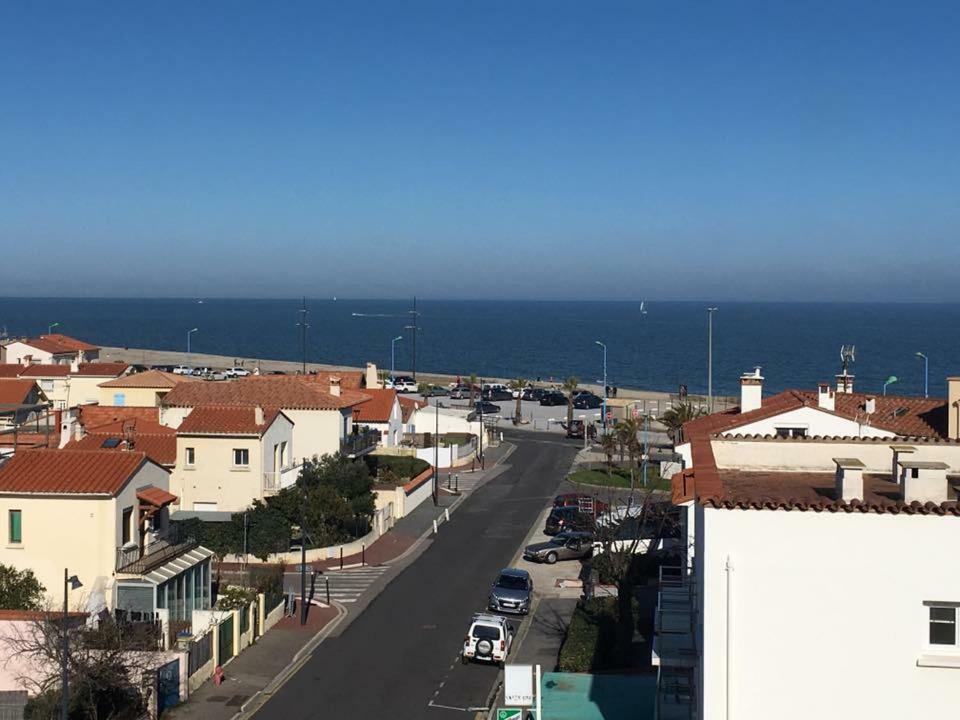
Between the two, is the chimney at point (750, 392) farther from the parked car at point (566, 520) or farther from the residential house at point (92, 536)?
the residential house at point (92, 536)

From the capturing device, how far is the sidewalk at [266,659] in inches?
1063

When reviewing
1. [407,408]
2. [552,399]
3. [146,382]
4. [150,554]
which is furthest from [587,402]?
[150,554]

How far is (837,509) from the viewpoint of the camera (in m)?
15.7

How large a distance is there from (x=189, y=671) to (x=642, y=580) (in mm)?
15937

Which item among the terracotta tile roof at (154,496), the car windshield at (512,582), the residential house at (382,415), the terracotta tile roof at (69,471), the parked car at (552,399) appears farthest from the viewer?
the parked car at (552,399)

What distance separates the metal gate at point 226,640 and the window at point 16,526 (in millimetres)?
6234

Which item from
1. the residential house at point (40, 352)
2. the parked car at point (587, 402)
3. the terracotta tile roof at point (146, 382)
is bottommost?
the parked car at point (587, 402)

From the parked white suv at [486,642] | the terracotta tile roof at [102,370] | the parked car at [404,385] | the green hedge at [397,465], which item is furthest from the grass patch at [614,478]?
the parked car at [404,385]

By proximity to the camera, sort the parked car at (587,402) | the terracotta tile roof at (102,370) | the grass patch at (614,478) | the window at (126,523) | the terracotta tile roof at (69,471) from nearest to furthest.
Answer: the terracotta tile roof at (69,471)
the window at (126,523)
the grass patch at (614,478)
the terracotta tile roof at (102,370)
the parked car at (587,402)

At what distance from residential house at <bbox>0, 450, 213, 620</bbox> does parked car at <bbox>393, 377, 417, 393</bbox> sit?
69942 mm

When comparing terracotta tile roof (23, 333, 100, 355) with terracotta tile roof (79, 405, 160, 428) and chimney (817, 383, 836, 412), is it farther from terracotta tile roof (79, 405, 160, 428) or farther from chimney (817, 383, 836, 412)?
chimney (817, 383, 836, 412)

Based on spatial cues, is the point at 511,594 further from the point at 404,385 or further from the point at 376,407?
the point at 404,385

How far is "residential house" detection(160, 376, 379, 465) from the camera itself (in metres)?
50.7

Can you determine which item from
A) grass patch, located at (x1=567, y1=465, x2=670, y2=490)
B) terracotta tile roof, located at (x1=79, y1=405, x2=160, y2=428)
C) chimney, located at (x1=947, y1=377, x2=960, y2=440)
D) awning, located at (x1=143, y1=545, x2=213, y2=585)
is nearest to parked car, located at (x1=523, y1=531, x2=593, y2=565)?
grass patch, located at (x1=567, y1=465, x2=670, y2=490)
